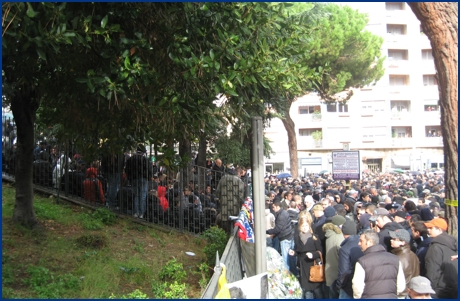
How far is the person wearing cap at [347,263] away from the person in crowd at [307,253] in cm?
82

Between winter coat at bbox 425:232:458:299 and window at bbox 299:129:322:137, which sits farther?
window at bbox 299:129:322:137

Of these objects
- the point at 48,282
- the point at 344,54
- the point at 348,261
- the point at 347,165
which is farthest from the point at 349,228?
the point at 344,54

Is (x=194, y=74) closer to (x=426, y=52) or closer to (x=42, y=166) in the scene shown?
(x=42, y=166)

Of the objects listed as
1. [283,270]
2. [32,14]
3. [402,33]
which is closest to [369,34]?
[402,33]

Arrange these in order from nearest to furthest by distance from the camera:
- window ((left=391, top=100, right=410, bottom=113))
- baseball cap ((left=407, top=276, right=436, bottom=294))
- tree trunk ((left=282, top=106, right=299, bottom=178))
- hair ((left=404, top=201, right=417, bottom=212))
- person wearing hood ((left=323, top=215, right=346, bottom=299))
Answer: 1. baseball cap ((left=407, top=276, right=436, bottom=294))
2. person wearing hood ((left=323, top=215, right=346, bottom=299))
3. hair ((left=404, top=201, right=417, bottom=212))
4. tree trunk ((left=282, top=106, right=299, bottom=178))
5. window ((left=391, top=100, right=410, bottom=113))

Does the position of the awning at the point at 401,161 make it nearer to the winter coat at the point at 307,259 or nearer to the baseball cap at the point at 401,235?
the winter coat at the point at 307,259

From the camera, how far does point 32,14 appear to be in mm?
4332

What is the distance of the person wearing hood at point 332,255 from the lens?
6.92 meters

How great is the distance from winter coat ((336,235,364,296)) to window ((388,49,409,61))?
41.1m

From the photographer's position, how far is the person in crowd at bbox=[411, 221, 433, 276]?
6152 mm

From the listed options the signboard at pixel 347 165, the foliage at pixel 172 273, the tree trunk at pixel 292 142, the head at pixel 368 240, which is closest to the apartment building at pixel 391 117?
the tree trunk at pixel 292 142

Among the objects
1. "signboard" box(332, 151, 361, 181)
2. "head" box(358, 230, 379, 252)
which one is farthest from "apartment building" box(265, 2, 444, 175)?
"head" box(358, 230, 379, 252)

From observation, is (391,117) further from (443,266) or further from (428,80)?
(443,266)

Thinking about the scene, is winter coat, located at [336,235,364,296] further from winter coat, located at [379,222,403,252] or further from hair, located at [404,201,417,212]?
hair, located at [404,201,417,212]
